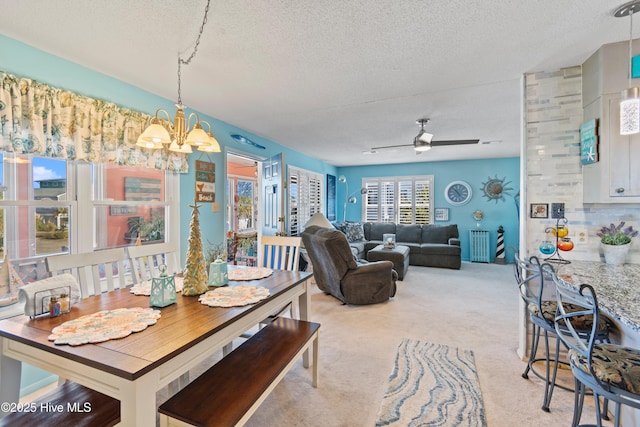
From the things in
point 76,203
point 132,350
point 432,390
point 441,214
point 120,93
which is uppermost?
point 120,93

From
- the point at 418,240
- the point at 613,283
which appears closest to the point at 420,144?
the point at 613,283

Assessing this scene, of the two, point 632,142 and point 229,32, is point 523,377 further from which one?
point 229,32

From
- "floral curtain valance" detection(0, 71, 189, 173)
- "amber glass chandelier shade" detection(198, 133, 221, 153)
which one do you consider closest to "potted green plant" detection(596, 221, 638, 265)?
"amber glass chandelier shade" detection(198, 133, 221, 153)

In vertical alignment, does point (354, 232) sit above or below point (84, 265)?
below

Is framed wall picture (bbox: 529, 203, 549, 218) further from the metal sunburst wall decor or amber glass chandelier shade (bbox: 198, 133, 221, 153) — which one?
the metal sunburst wall decor

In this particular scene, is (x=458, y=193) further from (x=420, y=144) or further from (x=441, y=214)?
(x=420, y=144)

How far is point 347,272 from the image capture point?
366cm

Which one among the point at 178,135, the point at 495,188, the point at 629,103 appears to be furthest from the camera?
the point at 495,188

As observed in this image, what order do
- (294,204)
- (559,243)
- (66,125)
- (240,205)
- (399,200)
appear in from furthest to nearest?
1. (399,200)
2. (240,205)
3. (294,204)
4. (559,243)
5. (66,125)

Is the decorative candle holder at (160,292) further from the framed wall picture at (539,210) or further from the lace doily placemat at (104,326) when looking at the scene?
the framed wall picture at (539,210)

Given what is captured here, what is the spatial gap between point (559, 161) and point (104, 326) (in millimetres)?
3266

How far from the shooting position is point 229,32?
183 centimetres

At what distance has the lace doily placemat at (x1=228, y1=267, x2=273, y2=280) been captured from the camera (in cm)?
211

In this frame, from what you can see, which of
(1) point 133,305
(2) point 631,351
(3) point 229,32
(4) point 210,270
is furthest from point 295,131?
(2) point 631,351
